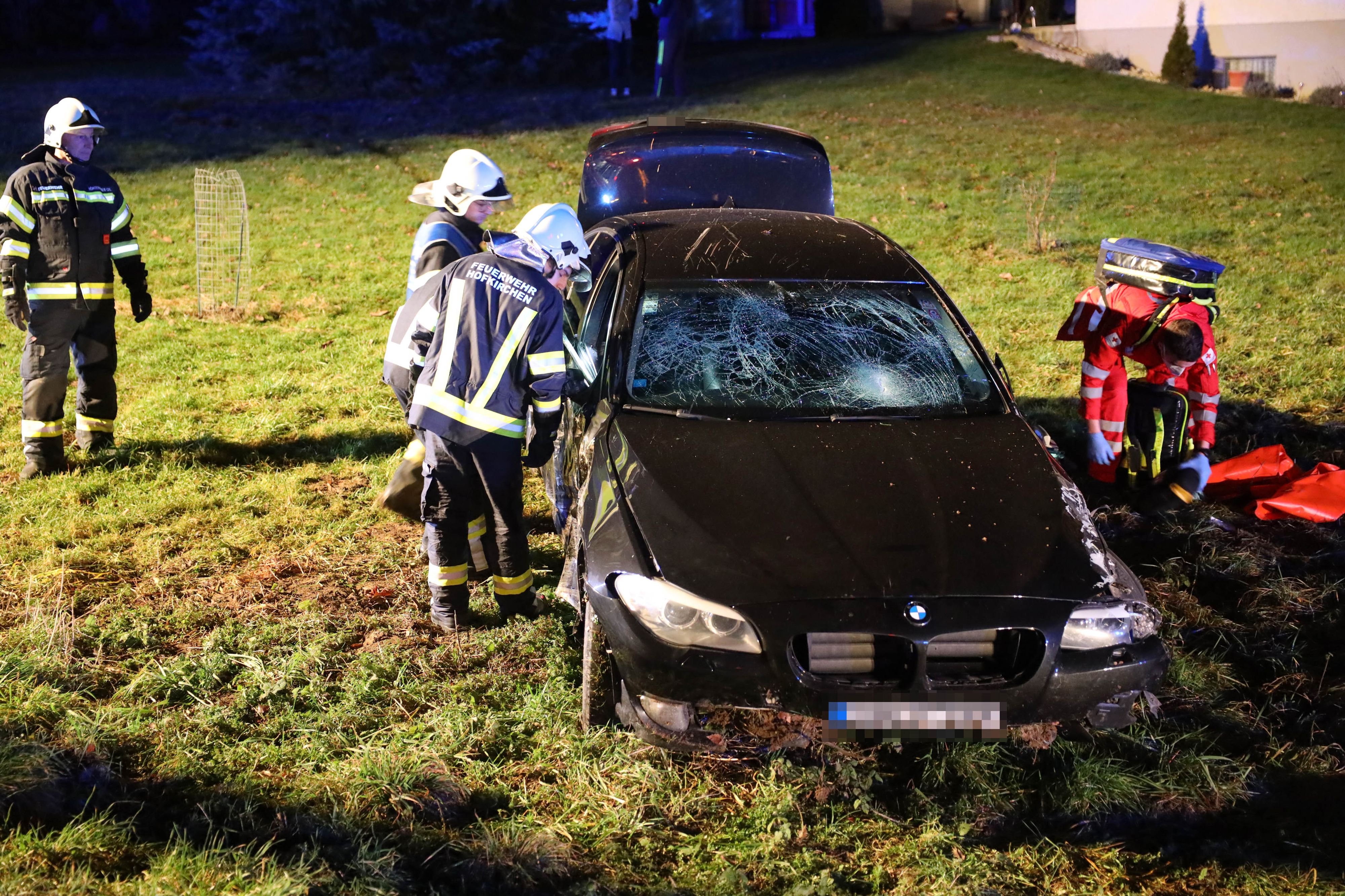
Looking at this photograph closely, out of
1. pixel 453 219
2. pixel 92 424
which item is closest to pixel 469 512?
pixel 453 219

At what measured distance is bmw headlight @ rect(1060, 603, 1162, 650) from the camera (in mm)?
3064

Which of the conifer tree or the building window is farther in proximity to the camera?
the conifer tree

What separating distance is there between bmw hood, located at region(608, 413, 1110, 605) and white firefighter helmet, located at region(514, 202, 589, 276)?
2.25 feet

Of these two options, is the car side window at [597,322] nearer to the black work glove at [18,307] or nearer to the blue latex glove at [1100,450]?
the blue latex glove at [1100,450]

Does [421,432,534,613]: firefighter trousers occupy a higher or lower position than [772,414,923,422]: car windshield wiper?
lower

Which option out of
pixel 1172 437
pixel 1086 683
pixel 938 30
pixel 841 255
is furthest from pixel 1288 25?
pixel 1086 683

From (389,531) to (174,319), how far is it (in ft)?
15.2

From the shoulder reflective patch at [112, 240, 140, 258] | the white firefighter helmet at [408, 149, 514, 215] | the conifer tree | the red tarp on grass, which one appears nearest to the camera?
the white firefighter helmet at [408, 149, 514, 215]

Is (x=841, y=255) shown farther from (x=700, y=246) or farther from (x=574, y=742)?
(x=574, y=742)

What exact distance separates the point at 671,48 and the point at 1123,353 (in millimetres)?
18125

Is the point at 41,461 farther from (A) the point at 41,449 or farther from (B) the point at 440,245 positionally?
(B) the point at 440,245

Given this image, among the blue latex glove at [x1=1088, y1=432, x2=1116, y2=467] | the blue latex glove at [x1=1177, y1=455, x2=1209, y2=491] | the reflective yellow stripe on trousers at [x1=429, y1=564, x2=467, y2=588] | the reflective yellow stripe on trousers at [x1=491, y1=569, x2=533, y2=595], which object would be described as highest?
the blue latex glove at [x1=1088, y1=432, x2=1116, y2=467]

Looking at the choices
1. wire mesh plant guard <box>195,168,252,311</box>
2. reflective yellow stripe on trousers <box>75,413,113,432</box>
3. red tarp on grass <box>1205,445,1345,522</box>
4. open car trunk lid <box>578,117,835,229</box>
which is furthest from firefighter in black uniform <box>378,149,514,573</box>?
wire mesh plant guard <box>195,168,252,311</box>

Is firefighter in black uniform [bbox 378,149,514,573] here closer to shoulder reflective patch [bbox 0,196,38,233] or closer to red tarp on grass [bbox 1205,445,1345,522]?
shoulder reflective patch [bbox 0,196,38,233]
